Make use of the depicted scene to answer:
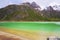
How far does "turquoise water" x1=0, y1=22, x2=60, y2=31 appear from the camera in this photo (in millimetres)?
1601

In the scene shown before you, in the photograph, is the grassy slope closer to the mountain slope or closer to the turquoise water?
the turquoise water

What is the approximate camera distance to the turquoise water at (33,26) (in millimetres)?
1601

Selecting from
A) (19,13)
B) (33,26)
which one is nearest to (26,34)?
(33,26)

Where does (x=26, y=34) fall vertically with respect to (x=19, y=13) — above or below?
below

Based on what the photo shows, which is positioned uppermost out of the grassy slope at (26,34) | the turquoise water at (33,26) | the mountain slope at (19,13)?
the mountain slope at (19,13)

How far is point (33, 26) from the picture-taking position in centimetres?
162

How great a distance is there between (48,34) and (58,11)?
34 cm

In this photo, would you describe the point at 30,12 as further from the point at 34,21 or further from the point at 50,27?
the point at 50,27

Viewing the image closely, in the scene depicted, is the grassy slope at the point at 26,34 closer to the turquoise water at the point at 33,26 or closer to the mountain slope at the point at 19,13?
the turquoise water at the point at 33,26

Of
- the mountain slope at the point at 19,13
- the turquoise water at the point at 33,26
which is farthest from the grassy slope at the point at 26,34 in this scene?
the mountain slope at the point at 19,13

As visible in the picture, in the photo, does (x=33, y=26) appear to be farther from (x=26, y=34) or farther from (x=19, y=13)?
(x=19, y=13)

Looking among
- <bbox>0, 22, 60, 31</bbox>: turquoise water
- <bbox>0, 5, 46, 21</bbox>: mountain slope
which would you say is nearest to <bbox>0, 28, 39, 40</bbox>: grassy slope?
<bbox>0, 22, 60, 31</bbox>: turquoise water

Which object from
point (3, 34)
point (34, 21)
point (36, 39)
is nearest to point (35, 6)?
point (34, 21)

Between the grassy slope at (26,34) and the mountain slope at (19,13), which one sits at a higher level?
the mountain slope at (19,13)
